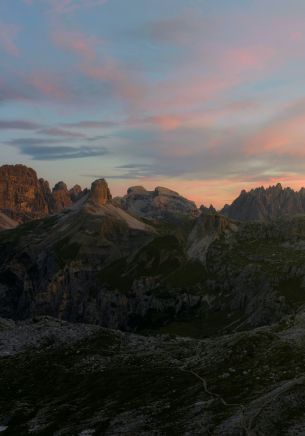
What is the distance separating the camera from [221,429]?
58.1m

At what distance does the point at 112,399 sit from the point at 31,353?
39.0m

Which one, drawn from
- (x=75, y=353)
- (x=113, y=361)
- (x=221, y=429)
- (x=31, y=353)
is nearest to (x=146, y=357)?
(x=113, y=361)

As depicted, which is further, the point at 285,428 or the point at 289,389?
the point at 289,389

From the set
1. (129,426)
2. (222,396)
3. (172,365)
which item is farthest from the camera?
(172,365)

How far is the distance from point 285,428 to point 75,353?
60.7 metres

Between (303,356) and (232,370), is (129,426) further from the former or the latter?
(303,356)

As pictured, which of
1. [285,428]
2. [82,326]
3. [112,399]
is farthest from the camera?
[82,326]

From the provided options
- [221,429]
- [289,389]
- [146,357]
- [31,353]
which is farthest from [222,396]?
[31,353]

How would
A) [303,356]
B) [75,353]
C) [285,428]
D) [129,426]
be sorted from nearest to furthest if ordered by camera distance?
[285,428] < [129,426] < [303,356] < [75,353]

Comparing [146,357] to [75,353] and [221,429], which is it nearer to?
[75,353]

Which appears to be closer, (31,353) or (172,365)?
(172,365)

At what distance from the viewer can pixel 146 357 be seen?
101375mm

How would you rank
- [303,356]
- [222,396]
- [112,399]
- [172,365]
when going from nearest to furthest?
1. [222,396]
2. [112,399]
3. [303,356]
4. [172,365]

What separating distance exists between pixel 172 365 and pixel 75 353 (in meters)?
23.8
